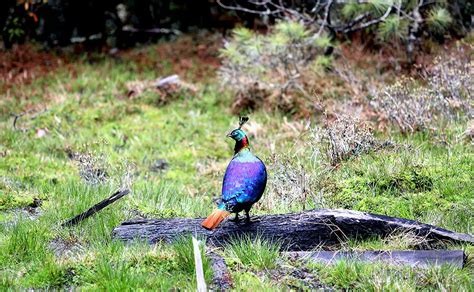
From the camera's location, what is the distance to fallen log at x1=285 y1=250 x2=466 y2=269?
4152 mm

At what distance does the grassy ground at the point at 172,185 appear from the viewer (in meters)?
4.08

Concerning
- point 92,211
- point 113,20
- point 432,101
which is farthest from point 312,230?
point 113,20

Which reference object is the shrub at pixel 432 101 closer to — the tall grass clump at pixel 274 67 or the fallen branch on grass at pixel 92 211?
the tall grass clump at pixel 274 67

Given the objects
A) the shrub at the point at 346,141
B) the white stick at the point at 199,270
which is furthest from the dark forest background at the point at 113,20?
the white stick at the point at 199,270

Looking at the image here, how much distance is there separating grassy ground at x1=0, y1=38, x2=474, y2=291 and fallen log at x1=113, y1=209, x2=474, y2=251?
11 cm

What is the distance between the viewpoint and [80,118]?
9.56 metres

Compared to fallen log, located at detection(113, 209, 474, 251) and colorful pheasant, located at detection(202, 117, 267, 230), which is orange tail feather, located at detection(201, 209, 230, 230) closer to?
colorful pheasant, located at detection(202, 117, 267, 230)

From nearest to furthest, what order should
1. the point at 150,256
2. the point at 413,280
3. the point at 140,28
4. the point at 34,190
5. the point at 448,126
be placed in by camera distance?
the point at 413,280 < the point at 150,256 < the point at 34,190 < the point at 448,126 < the point at 140,28

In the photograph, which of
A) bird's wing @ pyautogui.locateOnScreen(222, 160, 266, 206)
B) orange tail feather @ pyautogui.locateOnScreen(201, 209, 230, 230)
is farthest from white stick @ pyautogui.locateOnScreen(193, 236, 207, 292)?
bird's wing @ pyautogui.locateOnScreen(222, 160, 266, 206)

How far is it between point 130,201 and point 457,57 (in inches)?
192

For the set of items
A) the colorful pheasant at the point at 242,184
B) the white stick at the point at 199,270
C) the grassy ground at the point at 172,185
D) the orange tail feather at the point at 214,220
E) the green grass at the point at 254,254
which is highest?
the colorful pheasant at the point at 242,184

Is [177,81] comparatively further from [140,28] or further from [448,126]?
[448,126]

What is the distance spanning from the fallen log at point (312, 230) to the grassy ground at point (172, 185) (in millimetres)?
108

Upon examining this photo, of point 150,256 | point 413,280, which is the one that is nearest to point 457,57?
point 413,280
